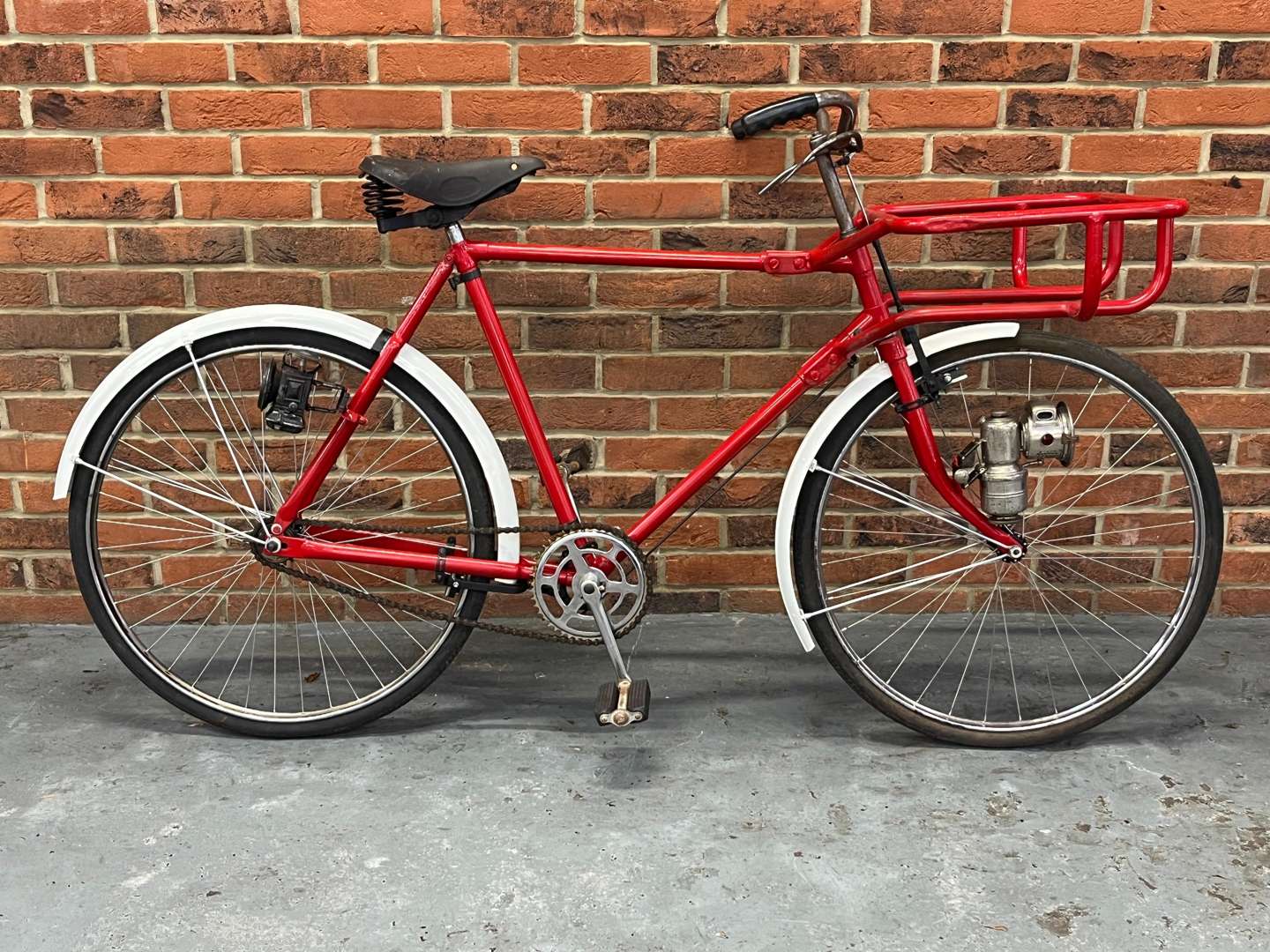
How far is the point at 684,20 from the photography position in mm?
2174

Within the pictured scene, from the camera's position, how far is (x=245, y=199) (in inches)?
89.2

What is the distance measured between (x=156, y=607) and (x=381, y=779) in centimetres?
92

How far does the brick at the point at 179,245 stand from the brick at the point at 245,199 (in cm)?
4

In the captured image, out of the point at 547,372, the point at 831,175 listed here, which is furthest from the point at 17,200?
the point at 831,175

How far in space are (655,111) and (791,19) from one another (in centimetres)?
33

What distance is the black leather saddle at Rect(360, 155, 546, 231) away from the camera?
190 centimetres

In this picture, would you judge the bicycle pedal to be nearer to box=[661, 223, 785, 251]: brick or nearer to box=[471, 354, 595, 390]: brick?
box=[471, 354, 595, 390]: brick

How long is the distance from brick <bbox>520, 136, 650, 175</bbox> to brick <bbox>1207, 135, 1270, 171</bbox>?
122 centimetres

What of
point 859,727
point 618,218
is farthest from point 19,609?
point 859,727

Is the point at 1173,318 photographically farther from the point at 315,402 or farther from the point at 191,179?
the point at 191,179

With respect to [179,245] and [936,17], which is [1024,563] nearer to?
[936,17]


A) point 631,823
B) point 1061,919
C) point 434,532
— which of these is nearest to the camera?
point 1061,919

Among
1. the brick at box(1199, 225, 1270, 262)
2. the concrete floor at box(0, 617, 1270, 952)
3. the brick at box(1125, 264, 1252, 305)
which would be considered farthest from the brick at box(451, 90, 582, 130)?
the brick at box(1199, 225, 1270, 262)

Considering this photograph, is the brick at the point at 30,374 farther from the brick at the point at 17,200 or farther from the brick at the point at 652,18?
the brick at the point at 652,18
